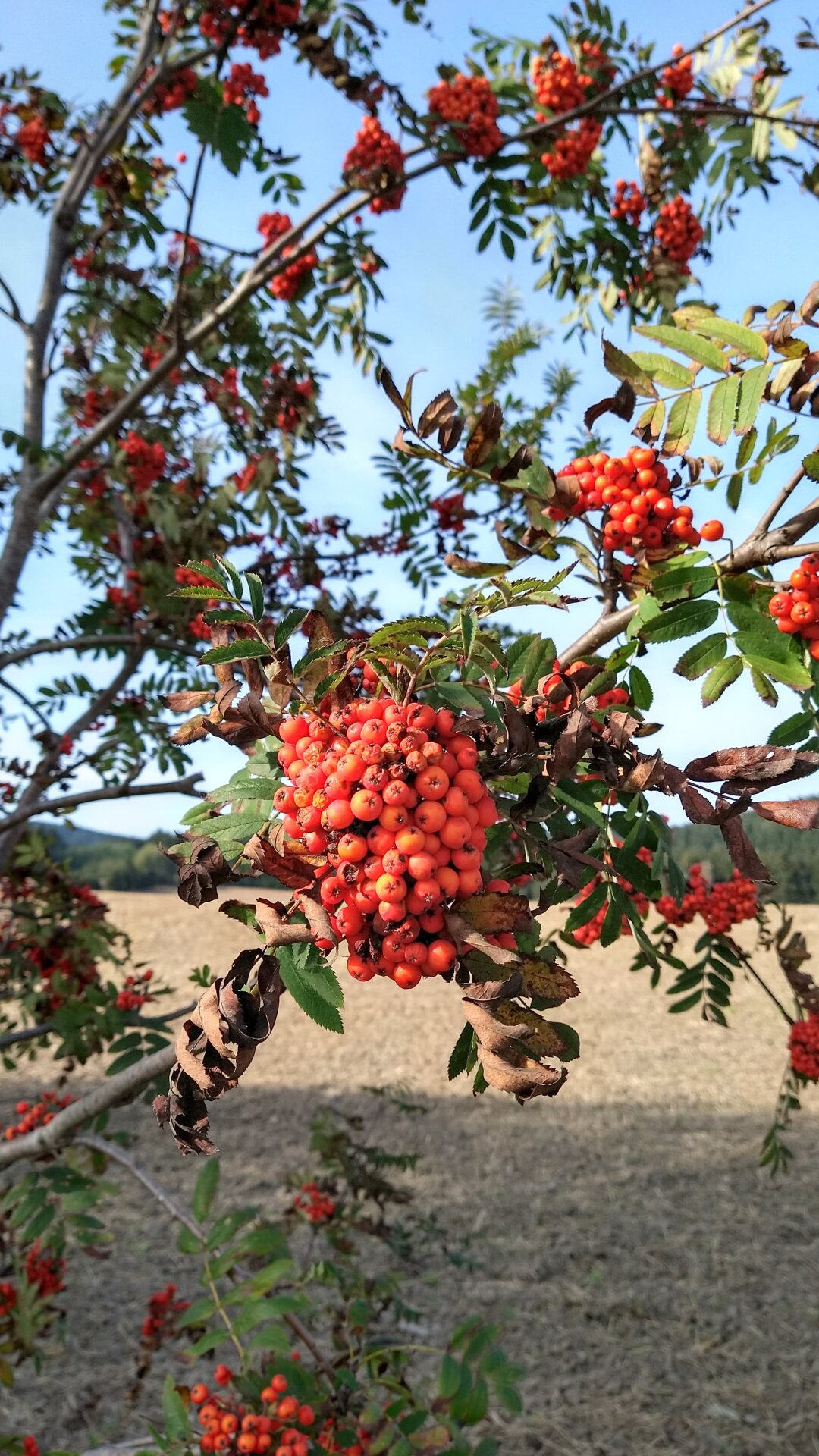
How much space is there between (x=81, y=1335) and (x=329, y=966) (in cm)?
482

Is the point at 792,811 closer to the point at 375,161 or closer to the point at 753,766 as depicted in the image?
the point at 753,766

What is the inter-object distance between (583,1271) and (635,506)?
16.8 feet

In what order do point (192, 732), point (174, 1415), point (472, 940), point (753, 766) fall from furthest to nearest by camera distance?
point (174, 1415) → point (192, 732) → point (753, 766) → point (472, 940)

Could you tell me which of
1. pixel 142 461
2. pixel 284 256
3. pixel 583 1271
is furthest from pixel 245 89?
pixel 583 1271

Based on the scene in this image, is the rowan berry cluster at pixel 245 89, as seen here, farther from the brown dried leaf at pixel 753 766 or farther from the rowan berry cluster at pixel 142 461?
the brown dried leaf at pixel 753 766

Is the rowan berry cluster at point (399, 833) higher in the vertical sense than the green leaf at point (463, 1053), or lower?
higher

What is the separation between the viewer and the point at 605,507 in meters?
1.39

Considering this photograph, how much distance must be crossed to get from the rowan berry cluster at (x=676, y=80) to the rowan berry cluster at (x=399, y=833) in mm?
4161

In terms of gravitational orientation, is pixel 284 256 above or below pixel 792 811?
above

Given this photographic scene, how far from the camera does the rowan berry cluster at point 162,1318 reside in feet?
10.7

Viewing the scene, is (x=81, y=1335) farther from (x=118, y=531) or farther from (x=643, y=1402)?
(x=118, y=531)

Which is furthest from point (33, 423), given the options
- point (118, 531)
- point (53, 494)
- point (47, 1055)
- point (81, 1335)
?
point (47, 1055)

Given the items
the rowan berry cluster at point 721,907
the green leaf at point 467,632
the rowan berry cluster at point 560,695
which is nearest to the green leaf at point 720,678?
the rowan berry cluster at point 560,695

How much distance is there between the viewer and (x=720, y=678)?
1.29m
